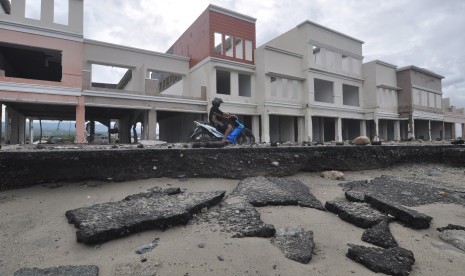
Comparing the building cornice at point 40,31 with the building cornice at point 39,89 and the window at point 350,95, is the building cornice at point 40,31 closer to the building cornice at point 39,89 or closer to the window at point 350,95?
the building cornice at point 39,89

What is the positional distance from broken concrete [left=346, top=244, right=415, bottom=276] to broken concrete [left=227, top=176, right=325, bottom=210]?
3.43ft

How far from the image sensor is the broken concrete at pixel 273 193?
10.8 feet

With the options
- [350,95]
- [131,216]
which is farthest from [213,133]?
[350,95]

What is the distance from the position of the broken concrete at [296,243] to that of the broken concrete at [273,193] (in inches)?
28.1

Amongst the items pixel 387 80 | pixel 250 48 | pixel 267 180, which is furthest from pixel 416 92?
pixel 267 180

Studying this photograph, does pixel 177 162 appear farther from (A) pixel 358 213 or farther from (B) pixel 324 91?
(B) pixel 324 91

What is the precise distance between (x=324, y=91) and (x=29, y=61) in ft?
66.9

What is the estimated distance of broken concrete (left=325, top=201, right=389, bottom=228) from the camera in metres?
2.87

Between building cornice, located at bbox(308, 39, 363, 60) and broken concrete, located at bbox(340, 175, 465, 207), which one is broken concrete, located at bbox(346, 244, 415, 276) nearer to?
broken concrete, located at bbox(340, 175, 465, 207)

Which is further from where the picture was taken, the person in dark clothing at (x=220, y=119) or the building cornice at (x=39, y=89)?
the building cornice at (x=39, y=89)

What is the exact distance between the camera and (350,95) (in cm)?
2316

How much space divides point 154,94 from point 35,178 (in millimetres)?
11450

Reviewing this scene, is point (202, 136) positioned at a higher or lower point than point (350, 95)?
lower

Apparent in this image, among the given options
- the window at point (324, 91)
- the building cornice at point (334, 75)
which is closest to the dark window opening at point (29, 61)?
the building cornice at point (334, 75)
